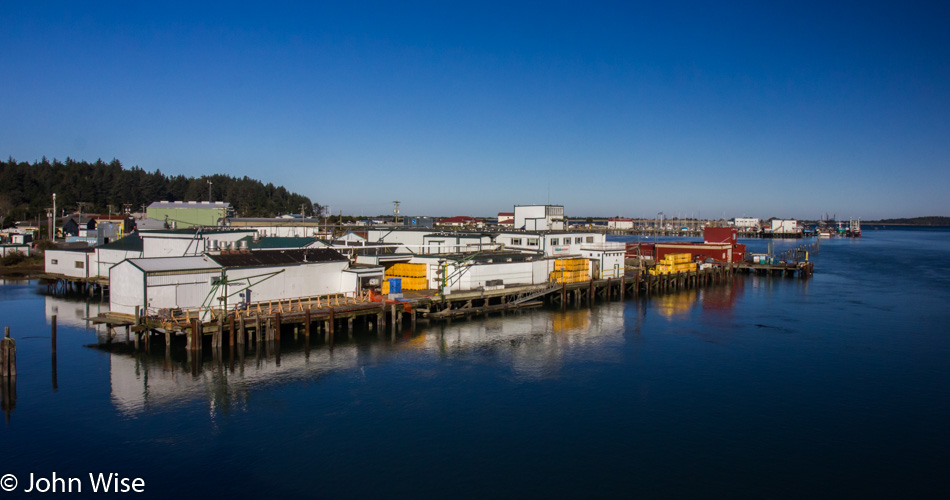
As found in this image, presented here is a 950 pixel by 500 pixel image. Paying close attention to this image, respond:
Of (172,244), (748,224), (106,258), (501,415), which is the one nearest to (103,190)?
(106,258)

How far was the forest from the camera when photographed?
94812 mm

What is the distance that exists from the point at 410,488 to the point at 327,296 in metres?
20.9

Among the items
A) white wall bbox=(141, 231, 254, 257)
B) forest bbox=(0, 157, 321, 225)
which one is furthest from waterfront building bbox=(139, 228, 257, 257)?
forest bbox=(0, 157, 321, 225)

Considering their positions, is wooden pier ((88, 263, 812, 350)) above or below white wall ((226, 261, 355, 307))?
below

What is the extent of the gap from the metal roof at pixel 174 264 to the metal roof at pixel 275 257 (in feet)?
1.93

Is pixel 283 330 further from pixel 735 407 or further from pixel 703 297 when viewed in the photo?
pixel 703 297

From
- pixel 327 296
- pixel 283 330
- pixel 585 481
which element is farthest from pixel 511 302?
pixel 585 481

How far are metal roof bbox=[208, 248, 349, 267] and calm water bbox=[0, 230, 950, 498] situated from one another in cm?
489

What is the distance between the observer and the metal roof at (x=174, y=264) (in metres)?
28.3

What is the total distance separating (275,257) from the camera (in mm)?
33469

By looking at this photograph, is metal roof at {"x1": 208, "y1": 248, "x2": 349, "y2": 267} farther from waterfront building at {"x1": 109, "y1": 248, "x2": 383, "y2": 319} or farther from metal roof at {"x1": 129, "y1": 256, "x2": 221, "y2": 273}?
metal roof at {"x1": 129, "y1": 256, "x2": 221, "y2": 273}

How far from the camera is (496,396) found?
22.6 m

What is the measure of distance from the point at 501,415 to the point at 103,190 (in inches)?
4379

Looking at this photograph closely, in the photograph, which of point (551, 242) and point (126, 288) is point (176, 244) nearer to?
point (126, 288)
